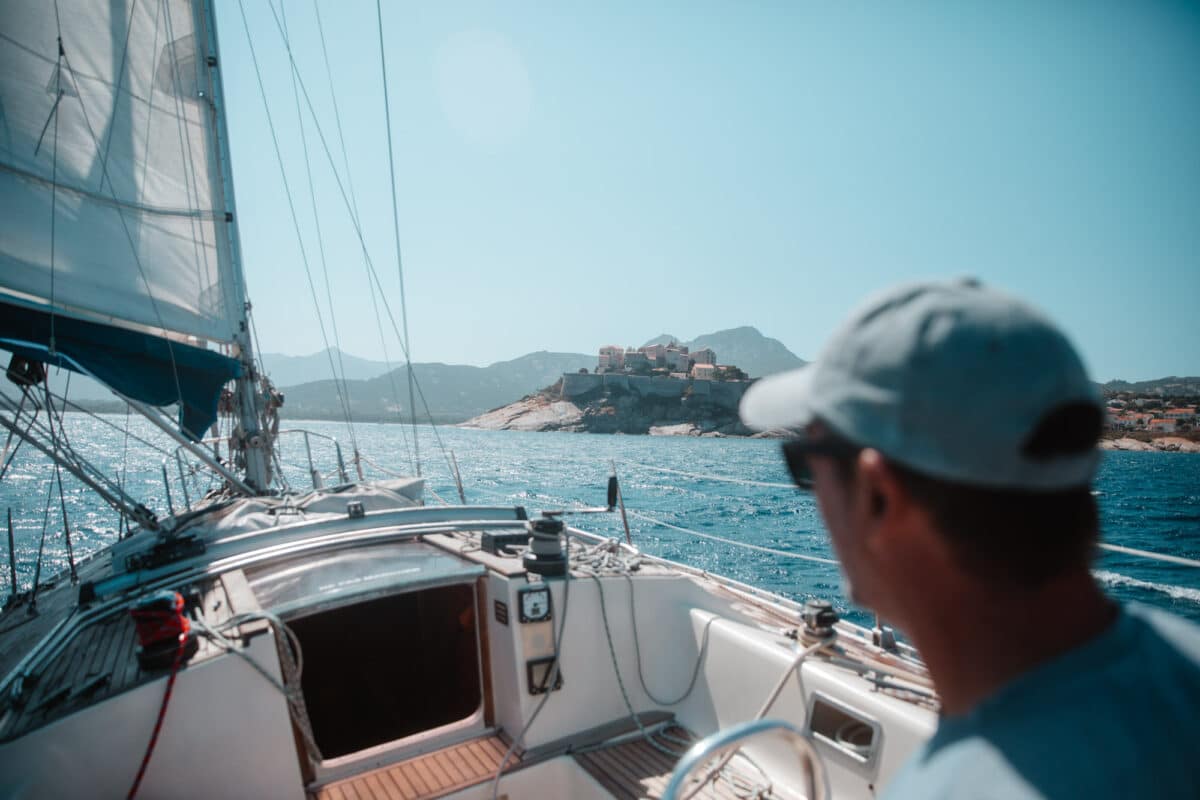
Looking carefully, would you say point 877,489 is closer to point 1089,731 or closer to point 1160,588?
point 1089,731

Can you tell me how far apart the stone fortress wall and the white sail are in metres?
61.2

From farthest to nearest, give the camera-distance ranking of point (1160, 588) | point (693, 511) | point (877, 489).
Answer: point (693, 511)
point (1160, 588)
point (877, 489)

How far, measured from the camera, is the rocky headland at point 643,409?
64331 millimetres

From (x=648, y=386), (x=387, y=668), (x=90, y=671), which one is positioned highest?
(x=648, y=386)

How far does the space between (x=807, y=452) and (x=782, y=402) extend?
9 cm

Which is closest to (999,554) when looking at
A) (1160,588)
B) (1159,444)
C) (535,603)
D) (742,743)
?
(742,743)

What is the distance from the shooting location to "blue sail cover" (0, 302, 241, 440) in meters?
4.16

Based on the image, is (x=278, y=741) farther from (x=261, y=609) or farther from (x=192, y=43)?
(x=192, y=43)

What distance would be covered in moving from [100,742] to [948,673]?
9.28 feet

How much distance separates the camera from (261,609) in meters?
2.72

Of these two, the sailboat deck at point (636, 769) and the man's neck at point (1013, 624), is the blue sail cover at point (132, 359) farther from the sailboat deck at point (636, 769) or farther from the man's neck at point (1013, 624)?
the man's neck at point (1013, 624)

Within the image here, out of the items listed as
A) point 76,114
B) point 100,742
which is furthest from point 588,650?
point 76,114

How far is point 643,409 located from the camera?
217ft

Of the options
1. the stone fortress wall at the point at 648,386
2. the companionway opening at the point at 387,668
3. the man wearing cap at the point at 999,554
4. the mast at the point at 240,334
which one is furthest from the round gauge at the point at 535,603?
the stone fortress wall at the point at 648,386
